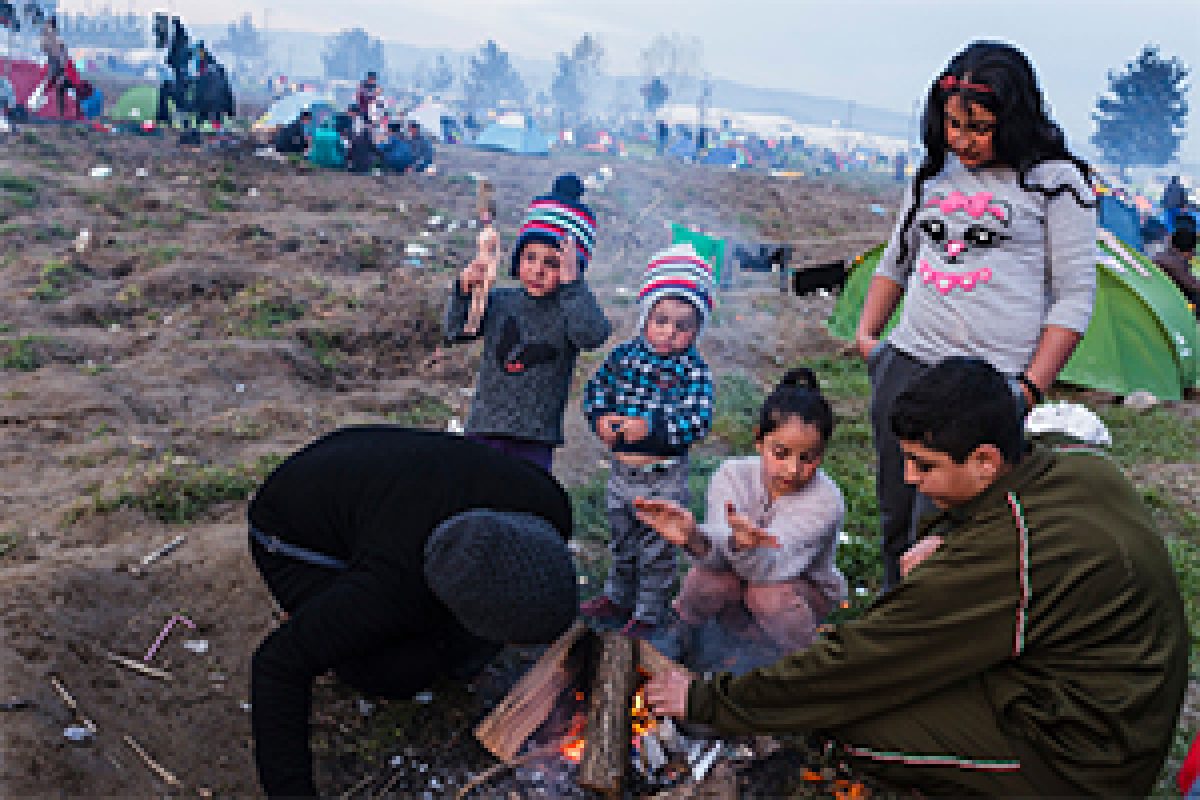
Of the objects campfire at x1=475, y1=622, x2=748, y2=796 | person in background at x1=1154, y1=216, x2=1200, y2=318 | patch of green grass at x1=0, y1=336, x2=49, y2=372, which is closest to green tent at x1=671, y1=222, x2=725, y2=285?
person in background at x1=1154, y1=216, x2=1200, y2=318

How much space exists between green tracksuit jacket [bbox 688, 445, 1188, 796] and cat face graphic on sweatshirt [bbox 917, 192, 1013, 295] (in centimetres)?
80

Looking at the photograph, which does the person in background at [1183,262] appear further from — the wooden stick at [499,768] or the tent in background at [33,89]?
the tent in background at [33,89]

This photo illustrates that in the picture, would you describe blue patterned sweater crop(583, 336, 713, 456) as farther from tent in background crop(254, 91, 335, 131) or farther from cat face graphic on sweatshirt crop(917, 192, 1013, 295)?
tent in background crop(254, 91, 335, 131)

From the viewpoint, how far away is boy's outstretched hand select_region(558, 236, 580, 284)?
370cm

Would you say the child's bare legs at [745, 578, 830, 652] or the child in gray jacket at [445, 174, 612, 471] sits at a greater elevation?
the child in gray jacket at [445, 174, 612, 471]

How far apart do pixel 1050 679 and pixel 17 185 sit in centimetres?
1342

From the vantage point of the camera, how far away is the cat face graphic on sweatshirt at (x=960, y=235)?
9.46ft

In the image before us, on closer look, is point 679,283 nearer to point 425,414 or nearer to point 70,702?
point 70,702

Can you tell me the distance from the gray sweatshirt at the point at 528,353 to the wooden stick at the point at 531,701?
103 cm

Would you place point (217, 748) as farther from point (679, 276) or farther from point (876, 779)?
point (679, 276)

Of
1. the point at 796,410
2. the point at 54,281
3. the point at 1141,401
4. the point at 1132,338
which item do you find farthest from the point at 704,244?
the point at 796,410

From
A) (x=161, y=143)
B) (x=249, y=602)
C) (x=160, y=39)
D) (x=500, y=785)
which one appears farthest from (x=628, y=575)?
(x=160, y=39)

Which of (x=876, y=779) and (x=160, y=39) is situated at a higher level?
(x=160, y=39)

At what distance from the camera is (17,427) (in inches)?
208
